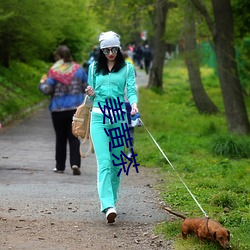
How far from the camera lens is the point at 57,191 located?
9.47 m

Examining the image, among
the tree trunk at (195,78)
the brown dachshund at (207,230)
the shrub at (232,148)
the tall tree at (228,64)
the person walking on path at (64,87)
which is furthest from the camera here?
the tree trunk at (195,78)

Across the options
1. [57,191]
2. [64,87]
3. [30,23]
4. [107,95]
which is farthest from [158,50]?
[107,95]

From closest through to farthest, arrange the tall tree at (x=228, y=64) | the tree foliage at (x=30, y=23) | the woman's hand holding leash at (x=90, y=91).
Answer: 1. the woman's hand holding leash at (x=90, y=91)
2. the tall tree at (x=228, y=64)
3. the tree foliage at (x=30, y=23)

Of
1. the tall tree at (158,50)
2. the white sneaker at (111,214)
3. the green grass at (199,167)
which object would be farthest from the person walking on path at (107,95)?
the tall tree at (158,50)

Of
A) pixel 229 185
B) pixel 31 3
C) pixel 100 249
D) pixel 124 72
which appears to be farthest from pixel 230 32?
pixel 100 249

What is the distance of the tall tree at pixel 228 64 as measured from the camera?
53.4 feet

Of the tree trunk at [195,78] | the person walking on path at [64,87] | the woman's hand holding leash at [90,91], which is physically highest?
the woman's hand holding leash at [90,91]

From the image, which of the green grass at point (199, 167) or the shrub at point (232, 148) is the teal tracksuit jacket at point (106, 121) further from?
the shrub at point (232, 148)

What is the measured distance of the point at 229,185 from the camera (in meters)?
9.72

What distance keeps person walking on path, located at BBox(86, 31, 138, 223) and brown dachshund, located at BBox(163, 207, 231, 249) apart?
1.15 m

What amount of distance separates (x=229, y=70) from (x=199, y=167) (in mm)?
5042

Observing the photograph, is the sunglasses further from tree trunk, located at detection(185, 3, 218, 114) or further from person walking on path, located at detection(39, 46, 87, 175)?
tree trunk, located at detection(185, 3, 218, 114)

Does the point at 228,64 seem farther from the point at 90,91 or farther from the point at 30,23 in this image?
the point at 90,91

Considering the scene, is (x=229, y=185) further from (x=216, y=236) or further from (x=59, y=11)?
(x=59, y=11)
